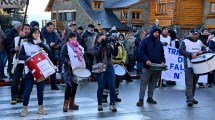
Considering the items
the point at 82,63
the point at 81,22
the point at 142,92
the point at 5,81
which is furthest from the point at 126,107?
the point at 81,22

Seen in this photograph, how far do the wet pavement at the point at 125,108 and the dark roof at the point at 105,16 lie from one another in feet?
125

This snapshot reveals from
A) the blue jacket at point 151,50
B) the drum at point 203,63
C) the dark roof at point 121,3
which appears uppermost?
the dark roof at point 121,3

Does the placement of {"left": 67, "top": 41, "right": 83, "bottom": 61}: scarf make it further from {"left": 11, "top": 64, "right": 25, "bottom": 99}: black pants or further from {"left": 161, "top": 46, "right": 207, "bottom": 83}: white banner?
{"left": 161, "top": 46, "right": 207, "bottom": 83}: white banner

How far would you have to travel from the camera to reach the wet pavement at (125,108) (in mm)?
8531

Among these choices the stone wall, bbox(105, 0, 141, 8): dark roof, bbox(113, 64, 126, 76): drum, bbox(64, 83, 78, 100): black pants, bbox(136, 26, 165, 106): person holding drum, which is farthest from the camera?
the stone wall

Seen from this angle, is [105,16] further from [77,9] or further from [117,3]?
[77,9]

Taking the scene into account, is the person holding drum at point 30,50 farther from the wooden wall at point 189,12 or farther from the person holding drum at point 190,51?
the wooden wall at point 189,12

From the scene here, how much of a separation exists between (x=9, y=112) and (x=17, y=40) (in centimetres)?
191

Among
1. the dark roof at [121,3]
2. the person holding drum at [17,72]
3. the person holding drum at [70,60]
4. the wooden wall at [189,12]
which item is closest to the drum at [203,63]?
the person holding drum at [70,60]

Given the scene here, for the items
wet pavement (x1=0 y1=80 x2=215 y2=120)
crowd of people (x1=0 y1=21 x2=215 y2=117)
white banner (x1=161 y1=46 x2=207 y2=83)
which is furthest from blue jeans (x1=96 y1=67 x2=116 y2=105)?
white banner (x1=161 y1=46 x2=207 y2=83)

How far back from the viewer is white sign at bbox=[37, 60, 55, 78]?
8.08m

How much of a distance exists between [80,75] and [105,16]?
143 ft

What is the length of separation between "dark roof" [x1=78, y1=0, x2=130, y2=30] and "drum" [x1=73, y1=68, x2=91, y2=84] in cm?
4107

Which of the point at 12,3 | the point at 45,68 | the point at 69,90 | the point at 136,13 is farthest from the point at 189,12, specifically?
the point at 45,68
